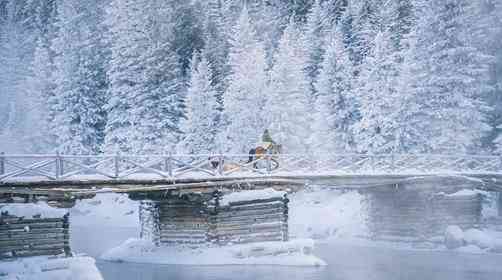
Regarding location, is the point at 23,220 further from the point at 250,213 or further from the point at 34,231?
the point at 250,213

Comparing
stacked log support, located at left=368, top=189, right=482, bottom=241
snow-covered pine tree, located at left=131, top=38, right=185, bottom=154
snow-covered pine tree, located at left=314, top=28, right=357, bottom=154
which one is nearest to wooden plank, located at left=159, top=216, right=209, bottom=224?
stacked log support, located at left=368, top=189, right=482, bottom=241

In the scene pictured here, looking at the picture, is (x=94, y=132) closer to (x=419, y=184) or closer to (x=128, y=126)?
(x=128, y=126)

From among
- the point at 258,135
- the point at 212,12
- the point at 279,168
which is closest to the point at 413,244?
the point at 279,168

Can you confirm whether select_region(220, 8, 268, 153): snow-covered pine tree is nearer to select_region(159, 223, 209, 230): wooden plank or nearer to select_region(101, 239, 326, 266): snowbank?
select_region(159, 223, 209, 230): wooden plank

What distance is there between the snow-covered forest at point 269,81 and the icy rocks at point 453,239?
4.89 m

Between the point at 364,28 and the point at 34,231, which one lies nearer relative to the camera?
the point at 34,231

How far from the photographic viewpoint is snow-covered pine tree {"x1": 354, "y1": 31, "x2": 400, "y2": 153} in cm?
3409

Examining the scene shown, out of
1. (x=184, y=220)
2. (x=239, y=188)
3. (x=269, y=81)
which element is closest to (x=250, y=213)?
(x=239, y=188)

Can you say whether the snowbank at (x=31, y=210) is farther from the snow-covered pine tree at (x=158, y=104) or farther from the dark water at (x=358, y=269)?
the snow-covered pine tree at (x=158, y=104)

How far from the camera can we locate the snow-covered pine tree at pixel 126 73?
41.5 metres

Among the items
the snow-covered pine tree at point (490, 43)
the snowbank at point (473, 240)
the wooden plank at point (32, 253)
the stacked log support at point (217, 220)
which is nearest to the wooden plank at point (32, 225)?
the wooden plank at point (32, 253)

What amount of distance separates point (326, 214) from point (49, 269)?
21.2m

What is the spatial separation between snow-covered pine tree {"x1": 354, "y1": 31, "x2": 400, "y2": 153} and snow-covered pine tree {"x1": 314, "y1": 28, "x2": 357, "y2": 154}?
9.40ft

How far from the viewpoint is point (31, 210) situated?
21.8 m
